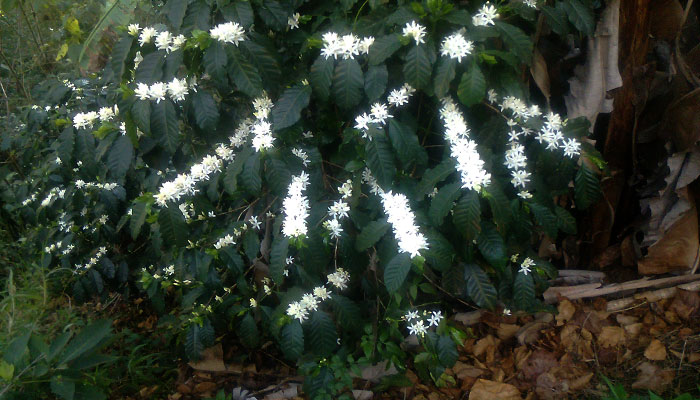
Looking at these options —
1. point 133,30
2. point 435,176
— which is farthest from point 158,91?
point 435,176

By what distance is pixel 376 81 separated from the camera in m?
1.61

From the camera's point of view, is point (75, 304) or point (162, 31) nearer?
point (162, 31)

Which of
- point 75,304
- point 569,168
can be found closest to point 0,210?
point 75,304

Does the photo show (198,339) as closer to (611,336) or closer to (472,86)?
(472,86)

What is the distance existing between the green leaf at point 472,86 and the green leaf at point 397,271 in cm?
51

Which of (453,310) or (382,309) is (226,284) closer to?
(382,309)

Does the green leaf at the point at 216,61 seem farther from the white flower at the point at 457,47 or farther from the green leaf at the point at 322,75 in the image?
the white flower at the point at 457,47

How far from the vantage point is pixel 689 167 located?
212 cm

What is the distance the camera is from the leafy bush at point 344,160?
1.61 meters

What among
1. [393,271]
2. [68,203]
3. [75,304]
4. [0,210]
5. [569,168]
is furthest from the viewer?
[0,210]

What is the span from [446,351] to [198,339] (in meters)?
1.03

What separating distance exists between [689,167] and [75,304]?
3208 mm

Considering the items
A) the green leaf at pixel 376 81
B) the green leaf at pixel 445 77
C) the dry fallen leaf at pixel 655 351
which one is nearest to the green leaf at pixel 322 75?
the green leaf at pixel 376 81

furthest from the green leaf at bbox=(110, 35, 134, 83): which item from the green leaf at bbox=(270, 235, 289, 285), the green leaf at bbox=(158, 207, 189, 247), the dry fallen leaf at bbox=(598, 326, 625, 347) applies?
the dry fallen leaf at bbox=(598, 326, 625, 347)
